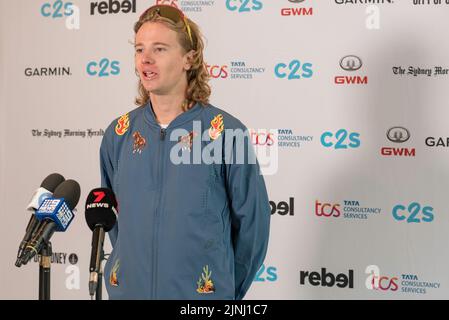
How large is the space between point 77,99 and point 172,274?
2037 mm

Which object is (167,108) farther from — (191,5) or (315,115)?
(191,5)

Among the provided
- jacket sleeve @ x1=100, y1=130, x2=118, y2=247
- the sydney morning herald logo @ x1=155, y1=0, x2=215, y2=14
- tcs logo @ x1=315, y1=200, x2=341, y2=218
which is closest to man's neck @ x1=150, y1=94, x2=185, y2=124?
jacket sleeve @ x1=100, y1=130, x2=118, y2=247

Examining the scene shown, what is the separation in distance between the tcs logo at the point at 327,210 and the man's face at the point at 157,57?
1.44m

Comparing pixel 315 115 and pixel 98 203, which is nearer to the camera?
pixel 98 203

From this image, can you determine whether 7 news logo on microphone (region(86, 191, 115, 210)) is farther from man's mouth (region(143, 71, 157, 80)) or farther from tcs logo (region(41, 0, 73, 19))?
tcs logo (region(41, 0, 73, 19))

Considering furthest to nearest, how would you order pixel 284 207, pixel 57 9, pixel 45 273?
pixel 57 9 → pixel 284 207 → pixel 45 273

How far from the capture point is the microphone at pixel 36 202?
1600 millimetres

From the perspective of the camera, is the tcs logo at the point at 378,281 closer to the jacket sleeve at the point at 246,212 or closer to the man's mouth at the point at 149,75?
the jacket sleeve at the point at 246,212

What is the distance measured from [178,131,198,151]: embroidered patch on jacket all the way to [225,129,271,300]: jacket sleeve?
0.13 meters

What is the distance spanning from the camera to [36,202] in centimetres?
174

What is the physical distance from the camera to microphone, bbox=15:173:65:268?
160cm

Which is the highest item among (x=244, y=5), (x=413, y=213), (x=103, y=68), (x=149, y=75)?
(x=244, y=5)

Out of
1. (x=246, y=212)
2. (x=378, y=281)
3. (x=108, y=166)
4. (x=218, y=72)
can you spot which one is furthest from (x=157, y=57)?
(x=378, y=281)

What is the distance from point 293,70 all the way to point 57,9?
5.12 ft
